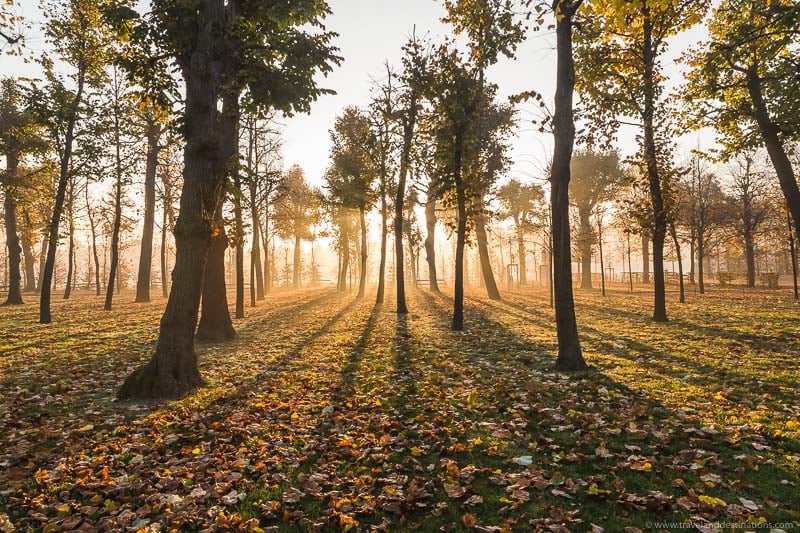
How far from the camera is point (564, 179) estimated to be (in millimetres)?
8680

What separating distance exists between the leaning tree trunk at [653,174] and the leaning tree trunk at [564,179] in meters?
7.25

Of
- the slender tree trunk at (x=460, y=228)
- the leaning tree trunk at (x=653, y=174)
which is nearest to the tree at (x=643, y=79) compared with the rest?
the leaning tree trunk at (x=653, y=174)

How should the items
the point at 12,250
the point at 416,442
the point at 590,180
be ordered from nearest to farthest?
the point at 416,442
the point at 12,250
the point at 590,180

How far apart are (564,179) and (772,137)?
1094cm

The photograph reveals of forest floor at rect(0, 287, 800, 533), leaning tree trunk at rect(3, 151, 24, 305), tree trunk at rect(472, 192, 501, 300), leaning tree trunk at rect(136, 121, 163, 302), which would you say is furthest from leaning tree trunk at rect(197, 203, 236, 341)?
tree trunk at rect(472, 192, 501, 300)

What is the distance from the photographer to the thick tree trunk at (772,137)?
13734 millimetres

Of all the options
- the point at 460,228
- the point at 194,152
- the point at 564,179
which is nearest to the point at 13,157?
the point at 194,152

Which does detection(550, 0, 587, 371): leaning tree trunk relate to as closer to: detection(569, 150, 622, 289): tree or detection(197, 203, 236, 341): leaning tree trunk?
detection(197, 203, 236, 341): leaning tree trunk

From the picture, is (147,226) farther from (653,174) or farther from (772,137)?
(772,137)

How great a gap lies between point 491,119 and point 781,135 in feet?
50.0

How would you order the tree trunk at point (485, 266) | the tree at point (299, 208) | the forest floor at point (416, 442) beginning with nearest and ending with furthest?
1. the forest floor at point (416, 442)
2. the tree trunk at point (485, 266)
3. the tree at point (299, 208)

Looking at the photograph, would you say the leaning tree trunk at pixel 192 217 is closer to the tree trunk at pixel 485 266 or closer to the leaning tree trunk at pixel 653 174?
the leaning tree trunk at pixel 653 174

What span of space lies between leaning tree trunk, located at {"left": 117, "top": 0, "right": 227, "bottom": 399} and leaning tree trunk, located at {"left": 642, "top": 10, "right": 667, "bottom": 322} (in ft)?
45.4

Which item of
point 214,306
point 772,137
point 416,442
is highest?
point 772,137
